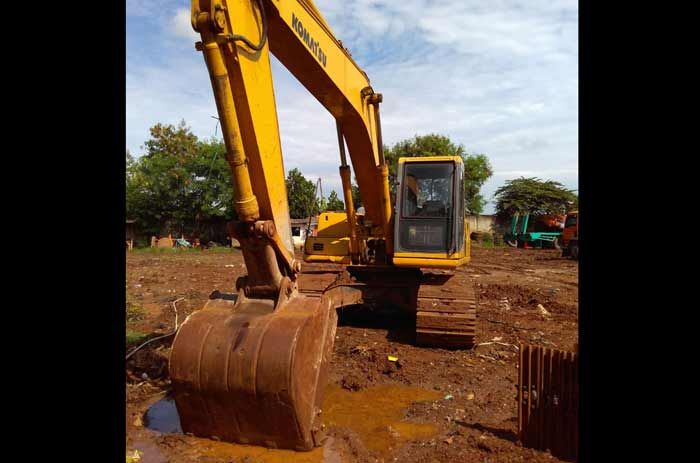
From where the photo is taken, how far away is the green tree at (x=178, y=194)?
28.6 metres

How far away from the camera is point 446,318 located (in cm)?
570

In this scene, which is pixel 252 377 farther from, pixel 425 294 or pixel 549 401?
pixel 425 294

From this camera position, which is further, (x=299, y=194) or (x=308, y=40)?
(x=299, y=194)

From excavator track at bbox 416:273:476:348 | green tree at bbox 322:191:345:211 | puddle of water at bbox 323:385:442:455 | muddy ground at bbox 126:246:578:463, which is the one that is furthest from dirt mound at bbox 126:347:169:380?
green tree at bbox 322:191:345:211

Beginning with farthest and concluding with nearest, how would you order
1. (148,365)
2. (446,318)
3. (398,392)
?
1. (446,318)
2. (148,365)
3. (398,392)

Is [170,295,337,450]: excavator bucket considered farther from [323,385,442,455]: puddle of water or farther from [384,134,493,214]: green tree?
[384,134,493,214]: green tree

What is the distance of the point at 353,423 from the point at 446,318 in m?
2.33

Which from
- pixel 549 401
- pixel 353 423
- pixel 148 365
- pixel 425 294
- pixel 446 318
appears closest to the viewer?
pixel 549 401

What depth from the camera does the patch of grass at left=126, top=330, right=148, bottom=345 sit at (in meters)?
5.96

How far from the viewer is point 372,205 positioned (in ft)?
21.5

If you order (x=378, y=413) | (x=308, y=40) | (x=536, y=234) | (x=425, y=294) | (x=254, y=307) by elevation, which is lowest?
(x=378, y=413)

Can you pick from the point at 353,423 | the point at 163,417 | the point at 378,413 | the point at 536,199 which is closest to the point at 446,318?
the point at 378,413
